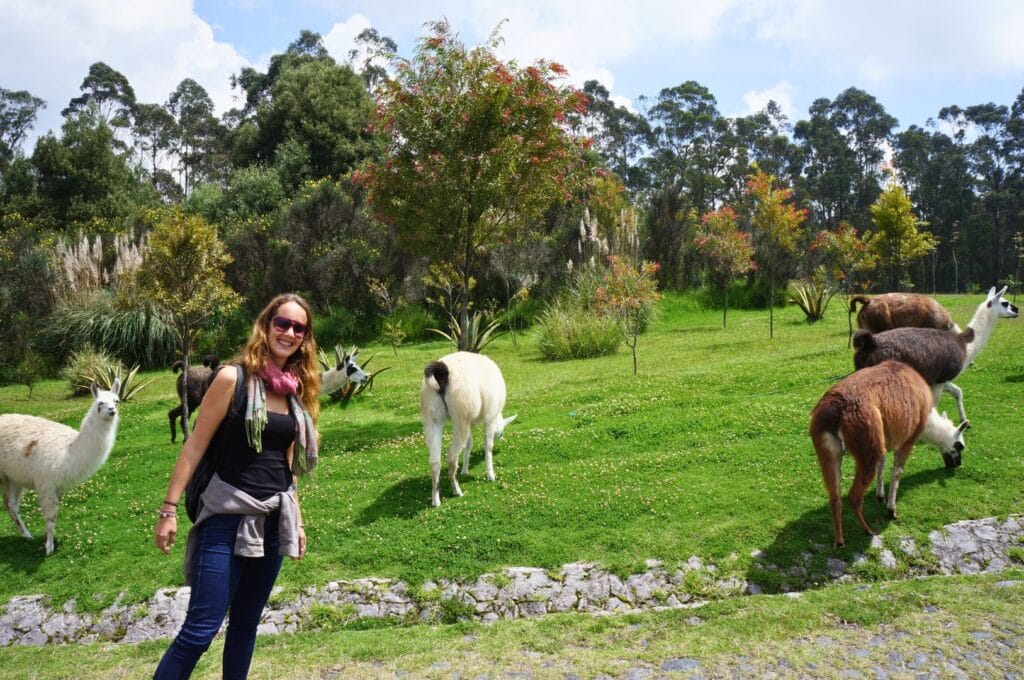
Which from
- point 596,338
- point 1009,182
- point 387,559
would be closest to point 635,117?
point 1009,182

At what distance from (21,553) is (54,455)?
3.52 ft

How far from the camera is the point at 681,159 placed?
6097 cm

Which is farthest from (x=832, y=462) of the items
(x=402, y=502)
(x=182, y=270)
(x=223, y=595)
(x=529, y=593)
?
(x=182, y=270)

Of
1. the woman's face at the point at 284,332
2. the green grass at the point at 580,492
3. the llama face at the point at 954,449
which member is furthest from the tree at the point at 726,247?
the woman's face at the point at 284,332

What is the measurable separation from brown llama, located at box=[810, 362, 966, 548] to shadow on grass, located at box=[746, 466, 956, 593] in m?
0.12

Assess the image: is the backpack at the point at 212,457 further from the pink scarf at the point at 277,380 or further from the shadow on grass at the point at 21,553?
the shadow on grass at the point at 21,553

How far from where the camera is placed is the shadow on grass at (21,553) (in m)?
6.89

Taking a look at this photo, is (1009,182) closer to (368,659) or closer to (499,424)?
(499,424)

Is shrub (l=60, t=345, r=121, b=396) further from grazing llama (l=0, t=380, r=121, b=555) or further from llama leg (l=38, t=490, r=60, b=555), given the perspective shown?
llama leg (l=38, t=490, r=60, b=555)

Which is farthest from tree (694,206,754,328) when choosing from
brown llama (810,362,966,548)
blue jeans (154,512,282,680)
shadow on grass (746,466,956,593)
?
blue jeans (154,512,282,680)

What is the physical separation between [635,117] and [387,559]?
6253 centimetres

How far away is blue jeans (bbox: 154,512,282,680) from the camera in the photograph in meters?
3.16

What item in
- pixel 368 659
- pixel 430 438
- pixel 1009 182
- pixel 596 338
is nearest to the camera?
pixel 368 659

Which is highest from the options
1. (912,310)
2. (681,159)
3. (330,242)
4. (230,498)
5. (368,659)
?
(681,159)
